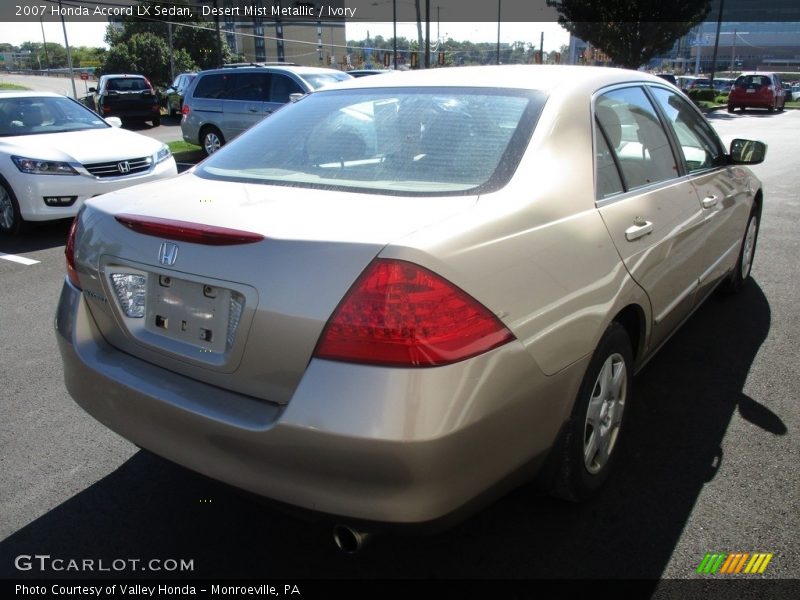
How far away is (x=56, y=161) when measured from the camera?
7297 mm

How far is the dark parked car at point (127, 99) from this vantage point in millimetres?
22188

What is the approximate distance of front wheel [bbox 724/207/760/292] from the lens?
4.98 meters

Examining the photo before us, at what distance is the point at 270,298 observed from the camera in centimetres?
191

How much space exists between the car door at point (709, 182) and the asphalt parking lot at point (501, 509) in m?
0.67

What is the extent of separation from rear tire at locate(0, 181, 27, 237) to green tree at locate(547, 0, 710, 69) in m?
31.6

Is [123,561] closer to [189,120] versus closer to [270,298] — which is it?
[270,298]

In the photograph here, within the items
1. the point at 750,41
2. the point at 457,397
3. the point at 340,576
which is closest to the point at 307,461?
the point at 457,397

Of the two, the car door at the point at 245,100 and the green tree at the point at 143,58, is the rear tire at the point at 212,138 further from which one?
the green tree at the point at 143,58

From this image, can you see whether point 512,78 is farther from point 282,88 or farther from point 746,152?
point 282,88

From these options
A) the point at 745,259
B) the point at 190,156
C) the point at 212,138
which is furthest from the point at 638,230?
the point at 190,156

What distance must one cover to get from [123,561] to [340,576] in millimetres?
772

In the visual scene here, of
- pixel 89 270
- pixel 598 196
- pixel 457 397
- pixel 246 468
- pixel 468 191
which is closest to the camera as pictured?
pixel 457 397

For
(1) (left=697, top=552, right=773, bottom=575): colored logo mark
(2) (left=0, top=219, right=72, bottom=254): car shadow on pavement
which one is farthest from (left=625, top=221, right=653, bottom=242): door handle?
(2) (left=0, top=219, right=72, bottom=254): car shadow on pavement

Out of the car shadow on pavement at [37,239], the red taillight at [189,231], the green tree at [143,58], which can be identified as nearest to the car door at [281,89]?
the car shadow on pavement at [37,239]
